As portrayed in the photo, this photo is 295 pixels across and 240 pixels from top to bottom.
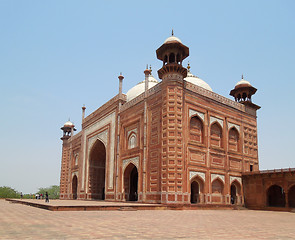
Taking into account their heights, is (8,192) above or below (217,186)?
below

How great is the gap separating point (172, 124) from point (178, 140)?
3.63ft

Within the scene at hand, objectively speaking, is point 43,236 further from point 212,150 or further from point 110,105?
point 110,105

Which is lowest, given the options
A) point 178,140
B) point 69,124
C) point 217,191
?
point 217,191

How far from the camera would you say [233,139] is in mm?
23156

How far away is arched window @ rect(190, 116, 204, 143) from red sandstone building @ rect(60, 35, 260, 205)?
71 mm

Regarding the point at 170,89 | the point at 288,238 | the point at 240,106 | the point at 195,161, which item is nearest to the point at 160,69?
the point at 170,89

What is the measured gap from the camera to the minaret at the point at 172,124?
57.9 feet

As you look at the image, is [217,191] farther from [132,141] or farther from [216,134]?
[132,141]

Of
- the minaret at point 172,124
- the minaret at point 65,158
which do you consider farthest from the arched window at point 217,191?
the minaret at point 65,158

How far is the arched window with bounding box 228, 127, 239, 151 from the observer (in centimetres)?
2275

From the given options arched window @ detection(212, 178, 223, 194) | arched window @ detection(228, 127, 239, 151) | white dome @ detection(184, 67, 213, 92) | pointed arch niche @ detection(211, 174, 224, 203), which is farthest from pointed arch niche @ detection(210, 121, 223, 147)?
white dome @ detection(184, 67, 213, 92)

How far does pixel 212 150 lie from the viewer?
20.8 meters

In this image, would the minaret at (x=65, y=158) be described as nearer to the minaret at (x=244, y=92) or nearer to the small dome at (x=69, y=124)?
the small dome at (x=69, y=124)

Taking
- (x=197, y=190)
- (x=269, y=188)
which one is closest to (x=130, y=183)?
(x=197, y=190)
